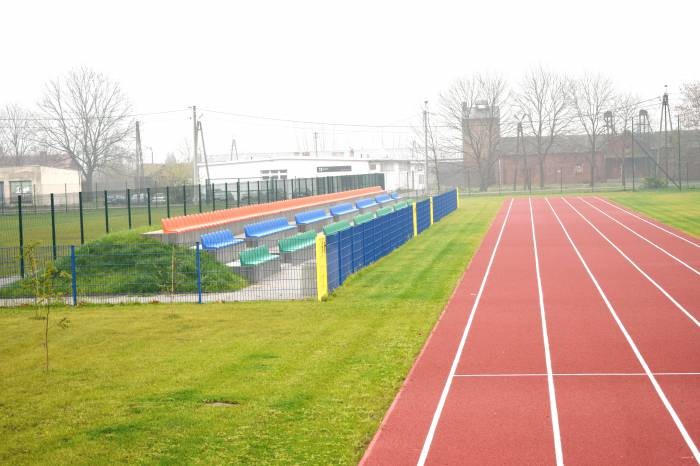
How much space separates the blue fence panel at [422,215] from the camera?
37.1 meters

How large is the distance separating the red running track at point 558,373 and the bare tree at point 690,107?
6793 centimetres

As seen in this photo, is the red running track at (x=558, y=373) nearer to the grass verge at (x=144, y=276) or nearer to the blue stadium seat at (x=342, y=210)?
the grass verge at (x=144, y=276)

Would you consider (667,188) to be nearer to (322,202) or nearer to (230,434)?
(322,202)

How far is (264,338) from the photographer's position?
14.3 metres

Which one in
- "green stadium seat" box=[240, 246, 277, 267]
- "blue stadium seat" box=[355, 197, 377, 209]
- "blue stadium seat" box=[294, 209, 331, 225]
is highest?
"blue stadium seat" box=[355, 197, 377, 209]

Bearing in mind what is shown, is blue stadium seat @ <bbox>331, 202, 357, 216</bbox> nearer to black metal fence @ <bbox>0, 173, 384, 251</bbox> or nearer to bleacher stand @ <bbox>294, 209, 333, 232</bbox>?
bleacher stand @ <bbox>294, 209, 333, 232</bbox>

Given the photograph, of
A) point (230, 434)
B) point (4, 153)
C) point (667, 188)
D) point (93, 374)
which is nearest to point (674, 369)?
point (230, 434)

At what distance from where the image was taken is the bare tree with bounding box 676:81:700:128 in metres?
85.4

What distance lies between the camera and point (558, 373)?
38.0 ft

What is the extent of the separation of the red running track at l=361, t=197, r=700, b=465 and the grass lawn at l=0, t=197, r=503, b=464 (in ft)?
1.87

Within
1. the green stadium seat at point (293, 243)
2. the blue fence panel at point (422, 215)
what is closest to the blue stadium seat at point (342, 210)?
the blue fence panel at point (422, 215)

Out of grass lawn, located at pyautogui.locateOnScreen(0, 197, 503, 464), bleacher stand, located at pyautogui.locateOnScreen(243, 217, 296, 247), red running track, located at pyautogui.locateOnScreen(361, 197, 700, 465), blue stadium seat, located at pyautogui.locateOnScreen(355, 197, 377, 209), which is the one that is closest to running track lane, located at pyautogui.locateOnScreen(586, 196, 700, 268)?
red running track, located at pyautogui.locateOnScreen(361, 197, 700, 465)

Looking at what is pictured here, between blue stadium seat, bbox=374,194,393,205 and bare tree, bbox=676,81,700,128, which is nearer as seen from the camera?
blue stadium seat, bbox=374,194,393,205

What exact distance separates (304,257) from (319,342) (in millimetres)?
9386
